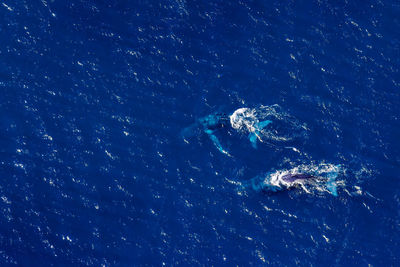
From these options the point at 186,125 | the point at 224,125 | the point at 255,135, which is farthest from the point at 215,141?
the point at 255,135

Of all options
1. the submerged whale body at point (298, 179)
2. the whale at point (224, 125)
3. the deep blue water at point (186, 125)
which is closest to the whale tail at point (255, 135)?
the whale at point (224, 125)

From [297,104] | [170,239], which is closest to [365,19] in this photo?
[297,104]

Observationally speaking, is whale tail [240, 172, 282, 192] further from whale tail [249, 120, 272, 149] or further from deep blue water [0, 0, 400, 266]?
whale tail [249, 120, 272, 149]

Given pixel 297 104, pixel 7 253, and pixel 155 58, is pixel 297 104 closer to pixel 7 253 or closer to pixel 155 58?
pixel 155 58

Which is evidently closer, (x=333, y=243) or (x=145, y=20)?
(x=333, y=243)

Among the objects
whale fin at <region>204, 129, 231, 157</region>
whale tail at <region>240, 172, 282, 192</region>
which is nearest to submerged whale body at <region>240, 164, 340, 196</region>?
whale tail at <region>240, 172, 282, 192</region>

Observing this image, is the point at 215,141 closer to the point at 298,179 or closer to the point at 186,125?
the point at 186,125

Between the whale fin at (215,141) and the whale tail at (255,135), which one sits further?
the whale tail at (255,135)

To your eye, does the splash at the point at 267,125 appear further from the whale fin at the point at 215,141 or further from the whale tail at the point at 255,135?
the whale fin at the point at 215,141
